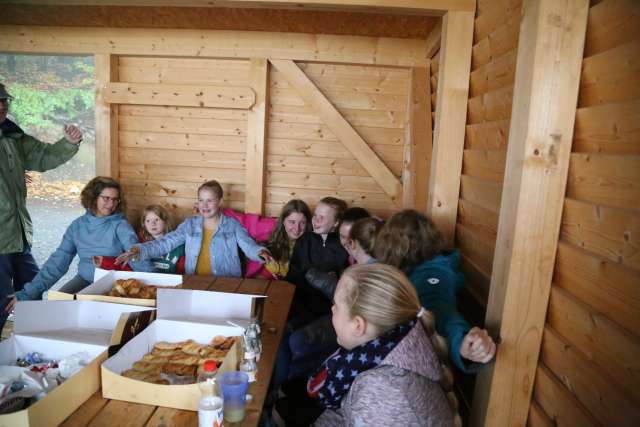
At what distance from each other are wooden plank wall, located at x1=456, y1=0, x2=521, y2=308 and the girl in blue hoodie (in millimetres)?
269

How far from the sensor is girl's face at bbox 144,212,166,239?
3.23m

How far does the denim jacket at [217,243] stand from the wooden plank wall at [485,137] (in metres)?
1.48

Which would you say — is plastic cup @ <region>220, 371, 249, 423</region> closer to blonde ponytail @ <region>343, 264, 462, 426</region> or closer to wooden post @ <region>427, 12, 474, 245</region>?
blonde ponytail @ <region>343, 264, 462, 426</region>

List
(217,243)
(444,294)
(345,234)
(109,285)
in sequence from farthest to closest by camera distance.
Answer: (217,243)
(345,234)
(109,285)
(444,294)

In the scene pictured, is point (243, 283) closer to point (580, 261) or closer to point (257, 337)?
point (257, 337)

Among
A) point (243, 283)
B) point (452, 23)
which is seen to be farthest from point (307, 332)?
point (452, 23)

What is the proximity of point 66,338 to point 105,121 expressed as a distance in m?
2.89

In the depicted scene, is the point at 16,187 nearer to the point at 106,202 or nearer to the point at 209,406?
the point at 106,202

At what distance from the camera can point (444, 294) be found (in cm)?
172

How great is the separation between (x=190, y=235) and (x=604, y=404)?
2609 mm

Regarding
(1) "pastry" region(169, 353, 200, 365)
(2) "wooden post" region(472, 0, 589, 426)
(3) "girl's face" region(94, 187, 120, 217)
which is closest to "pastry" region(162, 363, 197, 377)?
(1) "pastry" region(169, 353, 200, 365)

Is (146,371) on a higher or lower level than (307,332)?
higher

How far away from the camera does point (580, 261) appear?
1.22 m

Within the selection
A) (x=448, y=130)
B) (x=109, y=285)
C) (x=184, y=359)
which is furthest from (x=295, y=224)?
(x=184, y=359)
